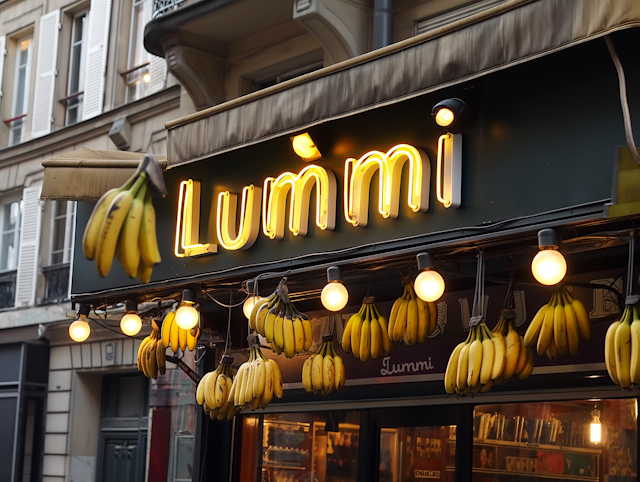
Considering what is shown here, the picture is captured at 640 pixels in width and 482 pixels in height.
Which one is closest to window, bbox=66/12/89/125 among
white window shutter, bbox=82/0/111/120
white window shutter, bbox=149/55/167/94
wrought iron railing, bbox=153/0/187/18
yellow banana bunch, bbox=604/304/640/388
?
white window shutter, bbox=82/0/111/120

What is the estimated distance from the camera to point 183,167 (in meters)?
8.62

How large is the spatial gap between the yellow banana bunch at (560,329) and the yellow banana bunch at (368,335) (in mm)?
1318

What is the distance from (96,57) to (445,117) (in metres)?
9.76

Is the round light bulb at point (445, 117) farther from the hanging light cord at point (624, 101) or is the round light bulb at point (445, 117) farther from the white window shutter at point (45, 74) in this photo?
the white window shutter at point (45, 74)

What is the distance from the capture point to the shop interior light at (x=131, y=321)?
855 centimetres

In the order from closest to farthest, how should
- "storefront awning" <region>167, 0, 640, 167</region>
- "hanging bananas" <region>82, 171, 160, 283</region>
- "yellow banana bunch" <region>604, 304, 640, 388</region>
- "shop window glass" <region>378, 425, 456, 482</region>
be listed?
"hanging bananas" <region>82, 171, 160, 283</region> < "yellow banana bunch" <region>604, 304, 640, 388</region> < "storefront awning" <region>167, 0, 640, 167</region> < "shop window glass" <region>378, 425, 456, 482</region>

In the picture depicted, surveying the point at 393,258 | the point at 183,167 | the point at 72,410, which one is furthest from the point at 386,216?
the point at 72,410

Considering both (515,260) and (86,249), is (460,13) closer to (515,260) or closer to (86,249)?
(515,260)

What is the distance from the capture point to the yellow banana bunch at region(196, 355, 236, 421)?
743cm

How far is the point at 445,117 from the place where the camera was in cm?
633

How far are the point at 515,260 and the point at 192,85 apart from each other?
21.0 feet

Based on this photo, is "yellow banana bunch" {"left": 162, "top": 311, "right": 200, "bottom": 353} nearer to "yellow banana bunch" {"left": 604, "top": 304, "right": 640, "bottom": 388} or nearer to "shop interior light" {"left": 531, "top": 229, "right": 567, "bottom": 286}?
"shop interior light" {"left": 531, "top": 229, "right": 567, "bottom": 286}

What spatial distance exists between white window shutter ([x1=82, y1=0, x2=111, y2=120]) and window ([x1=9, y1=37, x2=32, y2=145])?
2089mm

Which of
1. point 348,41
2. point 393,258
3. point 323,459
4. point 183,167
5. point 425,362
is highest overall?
point 348,41
